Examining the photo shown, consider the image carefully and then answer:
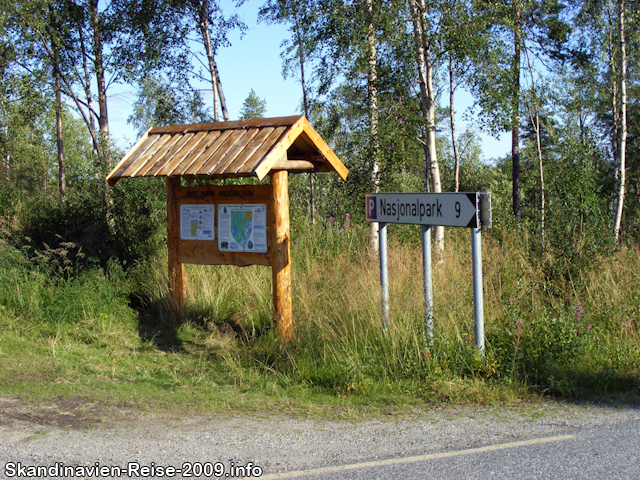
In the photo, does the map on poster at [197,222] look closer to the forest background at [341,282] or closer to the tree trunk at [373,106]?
the forest background at [341,282]

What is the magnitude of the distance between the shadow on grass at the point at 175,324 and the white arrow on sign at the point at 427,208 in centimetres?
225

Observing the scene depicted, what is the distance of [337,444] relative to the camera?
154 inches

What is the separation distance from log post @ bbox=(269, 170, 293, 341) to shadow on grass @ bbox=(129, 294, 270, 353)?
487 mm

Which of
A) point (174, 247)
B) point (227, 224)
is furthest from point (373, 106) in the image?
point (174, 247)

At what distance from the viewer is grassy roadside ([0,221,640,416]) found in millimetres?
5043

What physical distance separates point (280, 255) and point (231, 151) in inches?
56.1

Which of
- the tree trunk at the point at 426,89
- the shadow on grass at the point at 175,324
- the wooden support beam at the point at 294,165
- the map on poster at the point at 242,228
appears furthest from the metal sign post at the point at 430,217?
the tree trunk at the point at 426,89

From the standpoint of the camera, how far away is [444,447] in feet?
12.6

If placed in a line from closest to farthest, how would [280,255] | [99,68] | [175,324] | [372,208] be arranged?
[372,208], [280,255], [175,324], [99,68]

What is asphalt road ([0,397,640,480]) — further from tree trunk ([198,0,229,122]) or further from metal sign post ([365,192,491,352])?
tree trunk ([198,0,229,122])

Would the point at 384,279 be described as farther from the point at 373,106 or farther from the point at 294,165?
the point at 373,106

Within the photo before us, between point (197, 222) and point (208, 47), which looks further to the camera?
point (208, 47)

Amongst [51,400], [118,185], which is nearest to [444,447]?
[51,400]

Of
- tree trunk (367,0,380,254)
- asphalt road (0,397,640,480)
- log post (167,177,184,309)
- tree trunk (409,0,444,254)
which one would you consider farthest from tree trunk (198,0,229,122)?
asphalt road (0,397,640,480)
